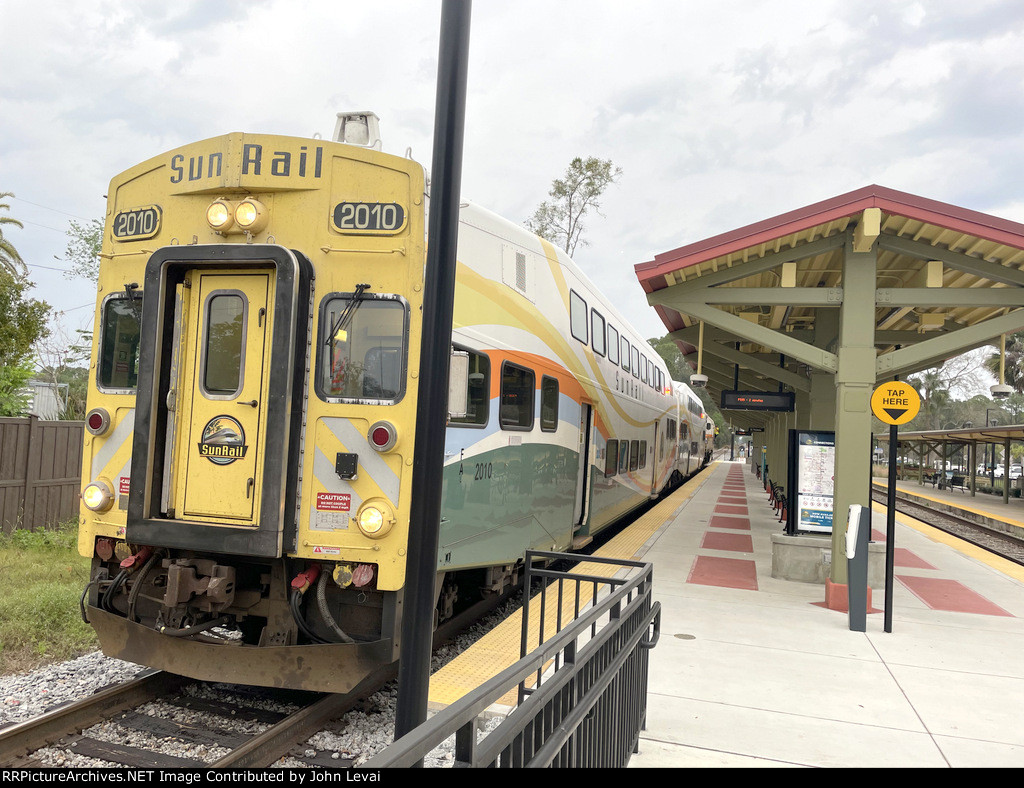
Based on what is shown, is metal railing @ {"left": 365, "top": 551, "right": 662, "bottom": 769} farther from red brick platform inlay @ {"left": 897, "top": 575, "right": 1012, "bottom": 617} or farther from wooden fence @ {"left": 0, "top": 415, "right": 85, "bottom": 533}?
wooden fence @ {"left": 0, "top": 415, "right": 85, "bottom": 533}

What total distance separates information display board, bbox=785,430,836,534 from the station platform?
40.5 inches

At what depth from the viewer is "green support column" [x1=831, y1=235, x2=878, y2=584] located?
8.48 metres

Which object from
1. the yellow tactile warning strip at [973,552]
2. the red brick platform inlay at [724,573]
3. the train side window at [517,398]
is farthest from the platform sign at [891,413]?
the yellow tactile warning strip at [973,552]

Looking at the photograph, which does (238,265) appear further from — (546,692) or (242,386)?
(546,692)

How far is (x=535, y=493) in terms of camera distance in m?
7.75

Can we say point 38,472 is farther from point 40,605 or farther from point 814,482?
point 814,482

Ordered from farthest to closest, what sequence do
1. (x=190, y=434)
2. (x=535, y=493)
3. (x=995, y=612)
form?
(x=995, y=612) → (x=535, y=493) → (x=190, y=434)

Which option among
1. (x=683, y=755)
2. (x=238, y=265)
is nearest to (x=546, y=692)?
(x=683, y=755)

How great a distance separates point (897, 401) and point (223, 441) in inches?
254

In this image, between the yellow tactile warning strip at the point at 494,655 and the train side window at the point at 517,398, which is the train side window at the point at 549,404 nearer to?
the train side window at the point at 517,398

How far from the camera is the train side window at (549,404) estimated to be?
795 cm

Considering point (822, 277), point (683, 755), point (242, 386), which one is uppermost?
point (822, 277)

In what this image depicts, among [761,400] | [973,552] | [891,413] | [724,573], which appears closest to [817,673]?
[891,413]
